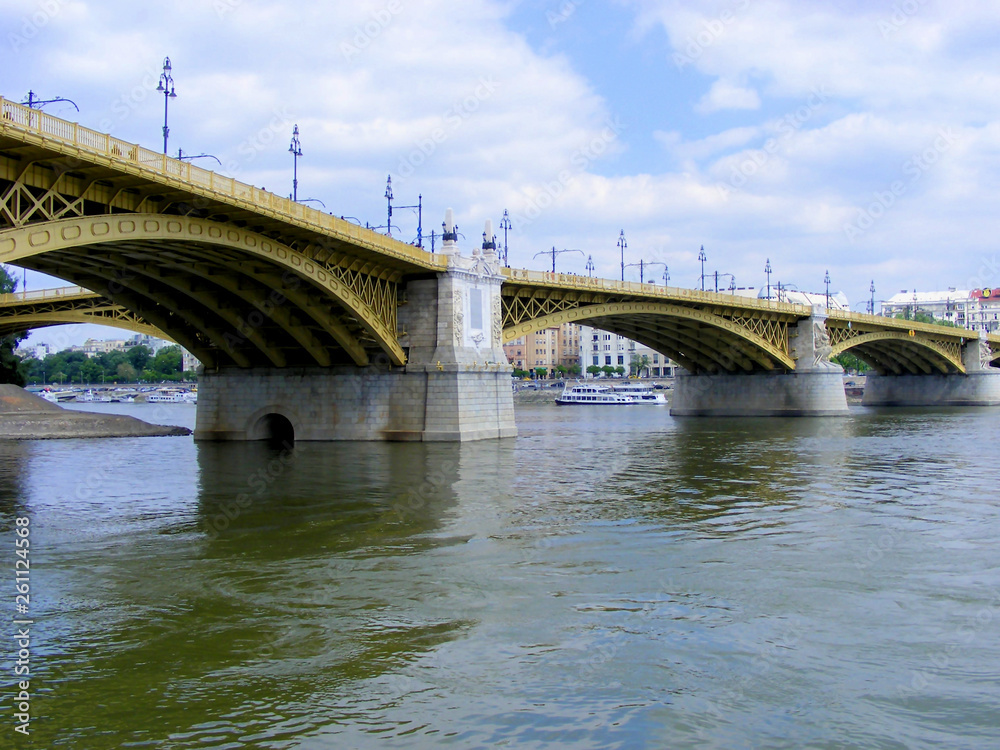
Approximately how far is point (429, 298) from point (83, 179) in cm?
2109

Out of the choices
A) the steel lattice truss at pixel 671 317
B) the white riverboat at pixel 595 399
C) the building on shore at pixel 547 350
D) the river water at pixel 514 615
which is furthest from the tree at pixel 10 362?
the building on shore at pixel 547 350

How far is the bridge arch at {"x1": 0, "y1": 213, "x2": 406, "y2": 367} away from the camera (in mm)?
26103

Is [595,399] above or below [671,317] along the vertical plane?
below

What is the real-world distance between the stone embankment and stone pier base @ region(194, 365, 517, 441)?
329 inches

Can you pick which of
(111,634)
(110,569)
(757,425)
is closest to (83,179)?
(110,569)

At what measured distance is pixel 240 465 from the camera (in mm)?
34688

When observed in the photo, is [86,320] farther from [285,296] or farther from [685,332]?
[685,332]

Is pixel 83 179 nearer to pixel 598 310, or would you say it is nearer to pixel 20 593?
Answer: pixel 20 593

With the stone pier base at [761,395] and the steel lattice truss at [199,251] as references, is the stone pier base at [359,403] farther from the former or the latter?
the stone pier base at [761,395]

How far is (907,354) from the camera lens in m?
93.8

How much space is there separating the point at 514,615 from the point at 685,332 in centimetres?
5723

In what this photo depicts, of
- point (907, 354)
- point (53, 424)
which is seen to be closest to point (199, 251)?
point (53, 424)

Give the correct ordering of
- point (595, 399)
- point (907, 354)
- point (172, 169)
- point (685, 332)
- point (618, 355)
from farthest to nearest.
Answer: point (618, 355) → point (595, 399) → point (907, 354) → point (685, 332) → point (172, 169)

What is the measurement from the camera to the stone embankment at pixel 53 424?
2018 inches
